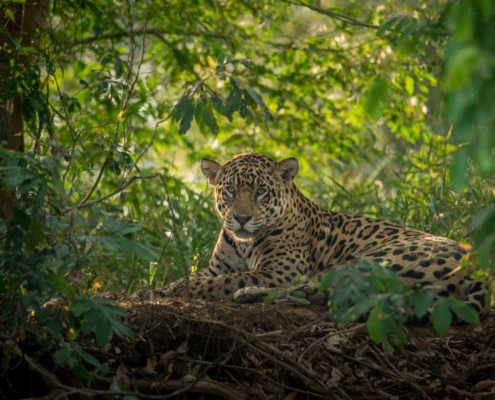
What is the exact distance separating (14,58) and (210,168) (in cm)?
245

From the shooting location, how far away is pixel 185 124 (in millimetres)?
7176

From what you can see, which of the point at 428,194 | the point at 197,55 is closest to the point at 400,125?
the point at 428,194

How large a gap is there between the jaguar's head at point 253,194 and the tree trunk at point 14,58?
77.7 inches

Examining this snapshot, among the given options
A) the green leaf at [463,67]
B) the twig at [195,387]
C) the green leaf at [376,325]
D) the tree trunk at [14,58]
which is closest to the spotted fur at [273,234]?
the tree trunk at [14,58]

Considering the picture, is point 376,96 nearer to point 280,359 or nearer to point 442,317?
point 442,317

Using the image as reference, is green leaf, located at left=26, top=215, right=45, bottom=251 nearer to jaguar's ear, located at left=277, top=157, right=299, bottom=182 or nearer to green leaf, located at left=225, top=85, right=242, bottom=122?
green leaf, located at left=225, top=85, right=242, bottom=122

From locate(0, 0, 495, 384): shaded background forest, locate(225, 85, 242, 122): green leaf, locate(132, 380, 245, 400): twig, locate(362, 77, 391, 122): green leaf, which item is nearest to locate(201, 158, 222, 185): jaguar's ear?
locate(0, 0, 495, 384): shaded background forest

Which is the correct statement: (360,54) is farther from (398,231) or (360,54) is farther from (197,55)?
(398,231)

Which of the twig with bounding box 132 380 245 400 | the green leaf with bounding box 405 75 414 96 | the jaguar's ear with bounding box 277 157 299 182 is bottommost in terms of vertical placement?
the twig with bounding box 132 380 245 400

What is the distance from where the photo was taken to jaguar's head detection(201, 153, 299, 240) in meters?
8.43

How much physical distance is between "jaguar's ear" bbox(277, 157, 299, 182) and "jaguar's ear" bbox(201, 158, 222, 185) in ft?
1.91

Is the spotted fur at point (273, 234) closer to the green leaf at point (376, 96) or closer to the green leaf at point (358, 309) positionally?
the green leaf at point (358, 309)

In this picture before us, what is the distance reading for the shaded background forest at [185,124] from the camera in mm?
4797

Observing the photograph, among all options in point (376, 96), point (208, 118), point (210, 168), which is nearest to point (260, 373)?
point (208, 118)
